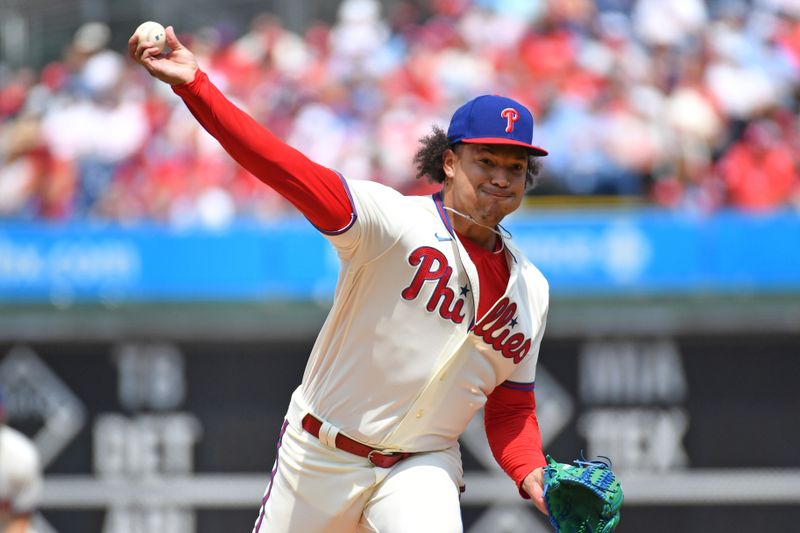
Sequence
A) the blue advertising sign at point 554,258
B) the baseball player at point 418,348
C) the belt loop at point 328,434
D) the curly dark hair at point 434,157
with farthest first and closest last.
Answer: the blue advertising sign at point 554,258
the curly dark hair at point 434,157
the belt loop at point 328,434
the baseball player at point 418,348

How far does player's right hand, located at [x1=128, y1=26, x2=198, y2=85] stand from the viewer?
3.08 metres

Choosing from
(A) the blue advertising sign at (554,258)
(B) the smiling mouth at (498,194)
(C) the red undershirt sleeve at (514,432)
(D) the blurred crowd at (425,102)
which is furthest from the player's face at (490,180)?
(D) the blurred crowd at (425,102)

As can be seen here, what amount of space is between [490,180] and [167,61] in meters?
1.00

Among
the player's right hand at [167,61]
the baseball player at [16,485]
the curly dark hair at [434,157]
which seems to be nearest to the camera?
the player's right hand at [167,61]

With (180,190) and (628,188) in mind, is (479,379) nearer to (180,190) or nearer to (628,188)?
(628,188)

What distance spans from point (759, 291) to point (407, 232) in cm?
422

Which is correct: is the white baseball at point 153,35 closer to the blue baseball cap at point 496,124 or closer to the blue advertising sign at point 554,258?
the blue baseball cap at point 496,124

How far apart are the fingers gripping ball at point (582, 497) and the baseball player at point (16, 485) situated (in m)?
2.99

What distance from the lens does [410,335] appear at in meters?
3.56

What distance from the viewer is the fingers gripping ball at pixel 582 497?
337 cm

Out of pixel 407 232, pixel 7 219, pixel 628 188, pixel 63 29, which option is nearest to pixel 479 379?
pixel 407 232

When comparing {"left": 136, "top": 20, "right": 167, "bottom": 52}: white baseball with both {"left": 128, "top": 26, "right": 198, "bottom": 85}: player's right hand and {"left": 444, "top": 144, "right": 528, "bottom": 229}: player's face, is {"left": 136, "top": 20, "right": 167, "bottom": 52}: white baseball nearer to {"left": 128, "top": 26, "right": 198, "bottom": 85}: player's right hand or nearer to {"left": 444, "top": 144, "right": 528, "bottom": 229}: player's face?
{"left": 128, "top": 26, "right": 198, "bottom": 85}: player's right hand

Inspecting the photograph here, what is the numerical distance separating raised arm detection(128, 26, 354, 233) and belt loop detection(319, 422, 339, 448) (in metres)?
0.71

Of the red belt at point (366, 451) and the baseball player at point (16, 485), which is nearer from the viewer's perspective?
the red belt at point (366, 451)
